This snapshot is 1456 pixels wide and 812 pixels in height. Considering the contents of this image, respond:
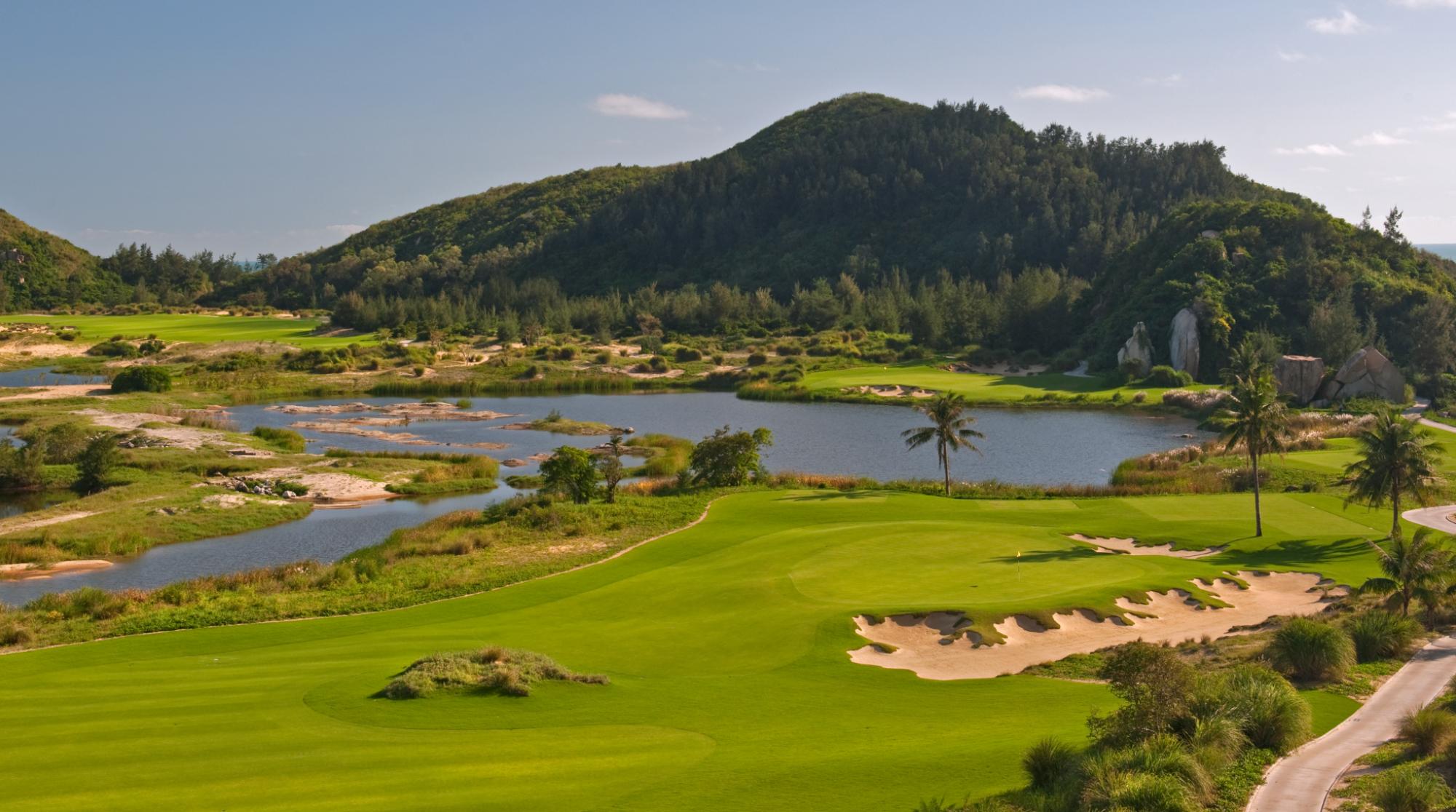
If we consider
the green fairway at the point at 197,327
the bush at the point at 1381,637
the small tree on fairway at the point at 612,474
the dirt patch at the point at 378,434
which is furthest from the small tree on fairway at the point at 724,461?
the green fairway at the point at 197,327

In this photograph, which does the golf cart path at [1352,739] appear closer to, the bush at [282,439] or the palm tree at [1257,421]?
the palm tree at [1257,421]

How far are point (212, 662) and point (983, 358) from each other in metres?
108

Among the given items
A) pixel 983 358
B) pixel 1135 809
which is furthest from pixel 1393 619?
pixel 983 358

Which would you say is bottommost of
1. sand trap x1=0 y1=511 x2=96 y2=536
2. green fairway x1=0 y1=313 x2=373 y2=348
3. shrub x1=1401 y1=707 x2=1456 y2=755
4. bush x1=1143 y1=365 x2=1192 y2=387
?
sand trap x1=0 y1=511 x2=96 y2=536

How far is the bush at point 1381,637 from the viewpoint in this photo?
25766 mm

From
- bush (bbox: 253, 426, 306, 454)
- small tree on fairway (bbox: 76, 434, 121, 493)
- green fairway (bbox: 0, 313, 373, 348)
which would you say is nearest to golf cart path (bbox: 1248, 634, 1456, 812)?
small tree on fairway (bbox: 76, 434, 121, 493)

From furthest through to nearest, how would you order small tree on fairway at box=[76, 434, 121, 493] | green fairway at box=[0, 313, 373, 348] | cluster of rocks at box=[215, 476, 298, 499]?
green fairway at box=[0, 313, 373, 348]
cluster of rocks at box=[215, 476, 298, 499]
small tree on fairway at box=[76, 434, 121, 493]

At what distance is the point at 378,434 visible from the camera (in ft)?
273

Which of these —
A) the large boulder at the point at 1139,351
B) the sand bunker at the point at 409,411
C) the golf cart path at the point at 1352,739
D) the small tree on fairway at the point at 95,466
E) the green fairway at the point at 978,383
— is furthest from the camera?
the large boulder at the point at 1139,351

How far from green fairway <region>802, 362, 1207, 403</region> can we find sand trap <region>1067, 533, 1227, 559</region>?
5614cm

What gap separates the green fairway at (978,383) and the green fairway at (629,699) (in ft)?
199

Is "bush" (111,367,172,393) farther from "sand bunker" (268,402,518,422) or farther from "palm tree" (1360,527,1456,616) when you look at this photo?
"palm tree" (1360,527,1456,616)

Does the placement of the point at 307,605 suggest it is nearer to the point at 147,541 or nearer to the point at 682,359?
the point at 147,541

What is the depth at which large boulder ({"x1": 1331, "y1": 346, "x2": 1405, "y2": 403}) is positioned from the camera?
88062 mm
